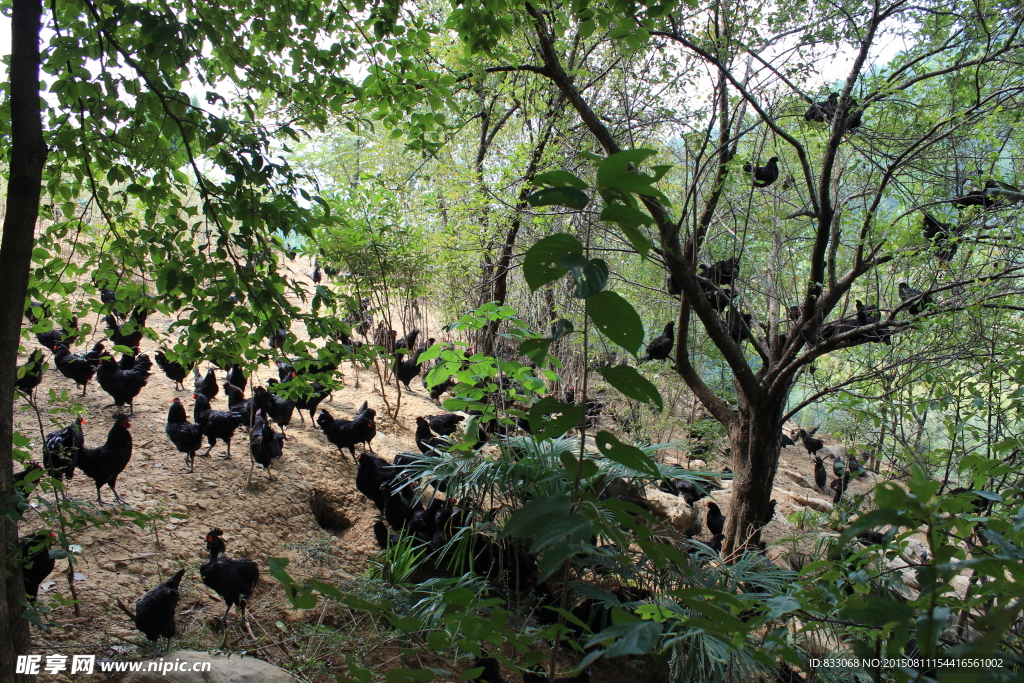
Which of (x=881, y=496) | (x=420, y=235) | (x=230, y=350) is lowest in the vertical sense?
(x=881, y=496)

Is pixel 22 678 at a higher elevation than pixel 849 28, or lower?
lower

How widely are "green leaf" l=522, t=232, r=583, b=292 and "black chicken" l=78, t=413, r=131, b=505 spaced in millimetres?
3746

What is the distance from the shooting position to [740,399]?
459 cm

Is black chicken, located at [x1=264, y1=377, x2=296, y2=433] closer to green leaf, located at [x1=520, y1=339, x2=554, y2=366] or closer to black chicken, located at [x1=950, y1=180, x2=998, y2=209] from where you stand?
green leaf, located at [x1=520, y1=339, x2=554, y2=366]

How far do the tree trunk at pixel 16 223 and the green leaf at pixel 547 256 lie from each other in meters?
1.75

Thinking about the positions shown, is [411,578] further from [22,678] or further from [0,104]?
[0,104]

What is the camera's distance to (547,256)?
2.57 feet

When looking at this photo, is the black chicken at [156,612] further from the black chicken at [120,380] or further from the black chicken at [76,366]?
the black chicken at [76,366]

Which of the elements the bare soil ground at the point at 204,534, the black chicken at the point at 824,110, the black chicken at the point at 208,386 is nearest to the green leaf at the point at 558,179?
the bare soil ground at the point at 204,534

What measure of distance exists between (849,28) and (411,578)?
5076 mm

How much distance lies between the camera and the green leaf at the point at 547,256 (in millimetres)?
775

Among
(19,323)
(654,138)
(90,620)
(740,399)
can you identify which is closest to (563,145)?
(654,138)

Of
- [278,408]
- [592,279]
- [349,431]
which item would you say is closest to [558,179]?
[592,279]

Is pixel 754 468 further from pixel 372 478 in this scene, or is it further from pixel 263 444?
pixel 263 444
